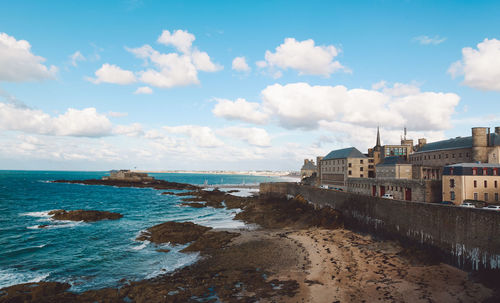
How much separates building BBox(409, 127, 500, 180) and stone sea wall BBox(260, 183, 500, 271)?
21.3m

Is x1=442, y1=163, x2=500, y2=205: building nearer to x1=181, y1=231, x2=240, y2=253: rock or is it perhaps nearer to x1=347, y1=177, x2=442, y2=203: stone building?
x1=347, y1=177, x2=442, y2=203: stone building

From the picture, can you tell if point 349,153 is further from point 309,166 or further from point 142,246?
point 142,246

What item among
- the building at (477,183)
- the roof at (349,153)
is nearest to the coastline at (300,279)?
the building at (477,183)

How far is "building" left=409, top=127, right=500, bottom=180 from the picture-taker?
44.0 m

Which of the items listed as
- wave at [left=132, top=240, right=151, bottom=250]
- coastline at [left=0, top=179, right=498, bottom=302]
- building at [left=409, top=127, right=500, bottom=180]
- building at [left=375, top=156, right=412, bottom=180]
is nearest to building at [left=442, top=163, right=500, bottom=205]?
coastline at [left=0, top=179, right=498, bottom=302]

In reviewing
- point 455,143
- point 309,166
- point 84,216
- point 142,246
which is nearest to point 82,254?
point 142,246

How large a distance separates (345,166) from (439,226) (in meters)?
43.7

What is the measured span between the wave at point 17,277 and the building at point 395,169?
167ft

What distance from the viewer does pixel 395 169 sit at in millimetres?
51594

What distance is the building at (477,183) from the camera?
31.0 m

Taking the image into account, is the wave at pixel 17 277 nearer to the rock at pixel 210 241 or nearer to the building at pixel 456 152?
the rock at pixel 210 241

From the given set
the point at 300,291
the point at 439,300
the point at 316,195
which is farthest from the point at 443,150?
the point at 300,291

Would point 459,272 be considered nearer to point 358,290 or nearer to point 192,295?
point 358,290

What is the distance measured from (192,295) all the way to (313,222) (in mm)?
26931
